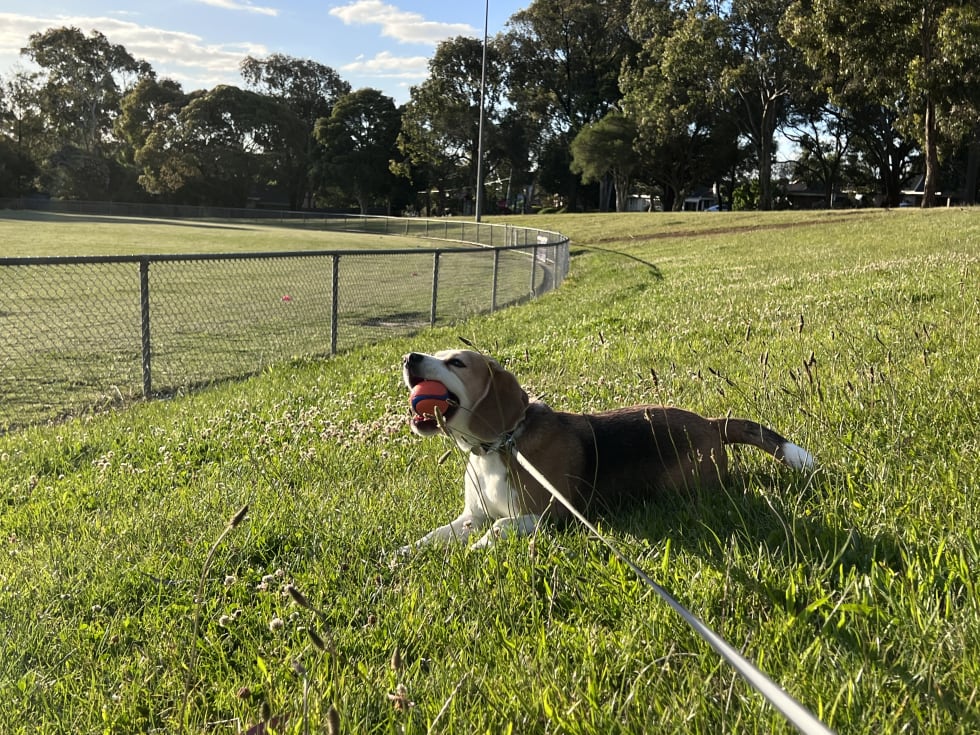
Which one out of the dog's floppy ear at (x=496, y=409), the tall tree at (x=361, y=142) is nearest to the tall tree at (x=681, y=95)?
the tall tree at (x=361, y=142)

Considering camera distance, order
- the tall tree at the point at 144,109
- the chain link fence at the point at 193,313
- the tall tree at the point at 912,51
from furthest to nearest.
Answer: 1. the tall tree at the point at 144,109
2. the tall tree at the point at 912,51
3. the chain link fence at the point at 193,313

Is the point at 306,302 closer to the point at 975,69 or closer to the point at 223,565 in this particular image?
the point at 223,565

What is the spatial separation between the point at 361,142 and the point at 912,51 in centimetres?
5583

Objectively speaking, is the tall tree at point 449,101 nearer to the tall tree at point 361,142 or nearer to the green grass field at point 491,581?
the tall tree at point 361,142

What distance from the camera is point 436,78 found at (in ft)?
223

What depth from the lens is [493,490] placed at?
10.0 feet

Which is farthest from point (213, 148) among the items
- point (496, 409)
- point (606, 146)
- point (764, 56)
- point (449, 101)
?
point (496, 409)

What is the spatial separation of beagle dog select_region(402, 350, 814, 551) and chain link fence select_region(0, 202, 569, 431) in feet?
15.5

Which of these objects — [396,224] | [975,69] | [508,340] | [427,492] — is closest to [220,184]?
[396,224]

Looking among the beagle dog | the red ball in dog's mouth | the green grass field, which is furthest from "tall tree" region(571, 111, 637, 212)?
the red ball in dog's mouth

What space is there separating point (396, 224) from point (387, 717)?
160 ft

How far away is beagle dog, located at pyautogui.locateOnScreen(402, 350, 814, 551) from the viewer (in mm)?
2959

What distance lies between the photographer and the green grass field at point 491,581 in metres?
1.77

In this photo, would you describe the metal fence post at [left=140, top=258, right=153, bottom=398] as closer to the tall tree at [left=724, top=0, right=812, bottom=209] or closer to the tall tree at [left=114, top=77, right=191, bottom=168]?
the tall tree at [left=724, top=0, right=812, bottom=209]
